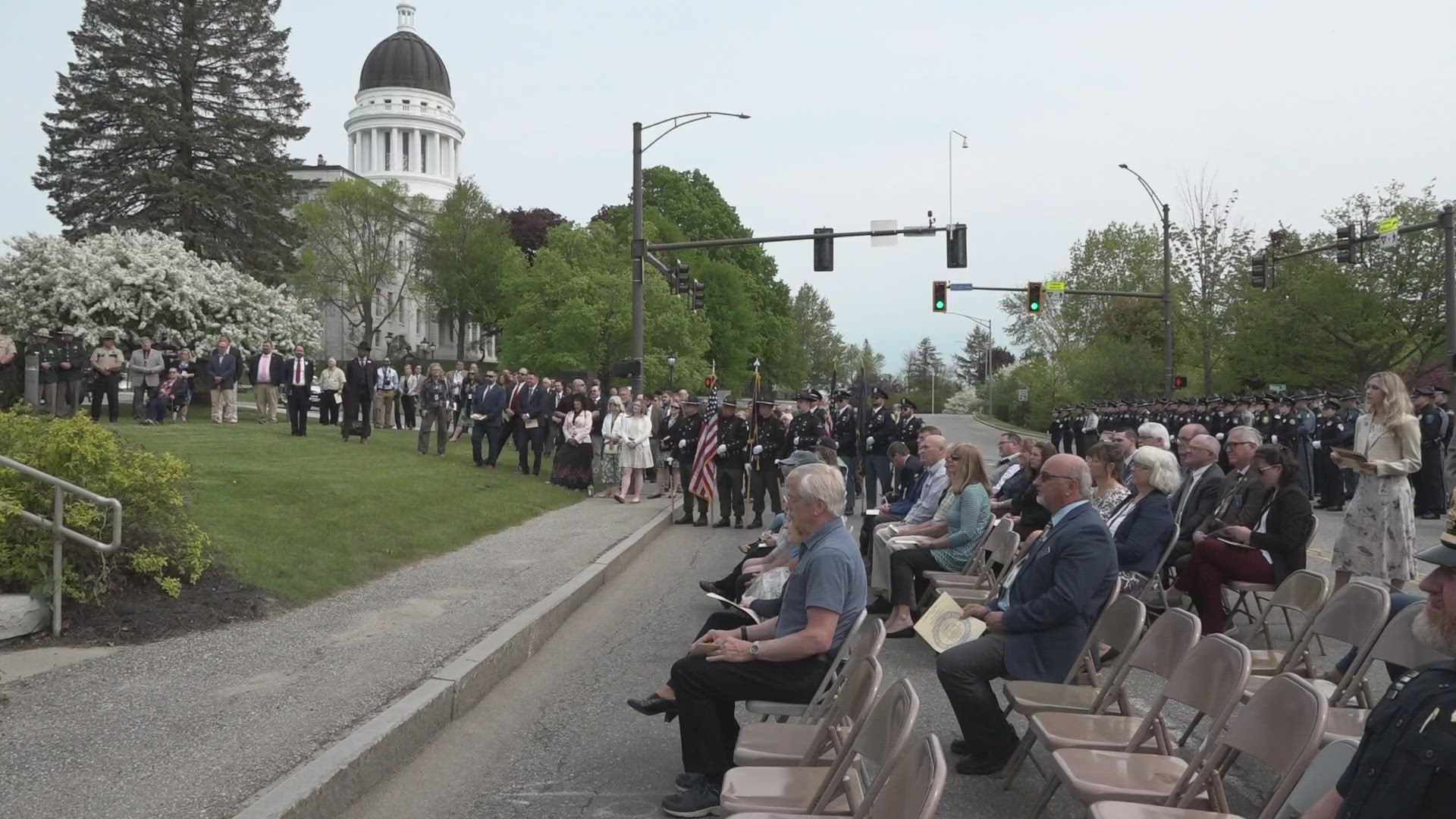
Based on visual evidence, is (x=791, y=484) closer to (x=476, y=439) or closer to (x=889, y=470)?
(x=889, y=470)

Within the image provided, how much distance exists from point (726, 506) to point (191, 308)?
65.8ft

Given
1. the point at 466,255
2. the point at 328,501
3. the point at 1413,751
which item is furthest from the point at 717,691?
the point at 466,255

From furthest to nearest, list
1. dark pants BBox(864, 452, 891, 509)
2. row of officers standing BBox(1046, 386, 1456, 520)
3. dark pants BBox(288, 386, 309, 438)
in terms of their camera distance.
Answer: dark pants BBox(288, 386, 309, 438) < dark pants BBox(864, 452, 891, 509) < row of officers standing BBox(1046, 386, 1456, 520)

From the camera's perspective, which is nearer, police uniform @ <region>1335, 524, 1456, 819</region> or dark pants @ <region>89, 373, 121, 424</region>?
police uniform @ <region>1335, 524, 1456, 819</region>

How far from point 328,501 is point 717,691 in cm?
982

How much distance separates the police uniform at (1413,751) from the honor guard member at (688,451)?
15.0 meters

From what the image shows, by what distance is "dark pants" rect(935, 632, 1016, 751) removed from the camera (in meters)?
5.57

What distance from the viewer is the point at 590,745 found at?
6.18 metres

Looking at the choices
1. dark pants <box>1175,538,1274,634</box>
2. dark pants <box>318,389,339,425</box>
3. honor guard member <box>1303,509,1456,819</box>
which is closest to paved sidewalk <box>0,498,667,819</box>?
honor guard member <box>1303,509,1456,819</box>

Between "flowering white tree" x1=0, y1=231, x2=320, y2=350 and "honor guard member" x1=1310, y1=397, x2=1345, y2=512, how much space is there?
27.0 metres

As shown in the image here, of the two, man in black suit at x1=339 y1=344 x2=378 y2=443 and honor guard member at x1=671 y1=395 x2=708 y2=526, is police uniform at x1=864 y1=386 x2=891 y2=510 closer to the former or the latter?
honor guard member at x1=671 y1=395 x2=708 y2=526

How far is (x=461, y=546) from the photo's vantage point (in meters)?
12.9

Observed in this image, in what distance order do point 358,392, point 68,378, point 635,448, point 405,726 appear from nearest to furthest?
point 405,726, point 635,448, point 68,378, point 358,392

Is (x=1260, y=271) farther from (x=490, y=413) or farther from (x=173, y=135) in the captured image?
(x=173, y=135)
